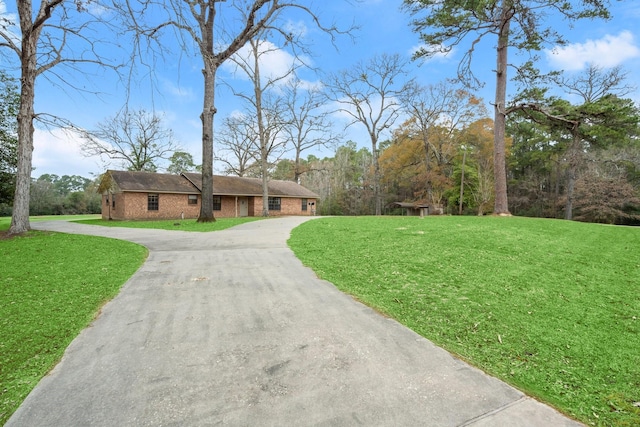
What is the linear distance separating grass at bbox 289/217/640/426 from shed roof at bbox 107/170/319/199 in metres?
18.6

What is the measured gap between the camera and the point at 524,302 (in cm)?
366

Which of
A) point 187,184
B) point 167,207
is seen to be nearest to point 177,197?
point 167,207

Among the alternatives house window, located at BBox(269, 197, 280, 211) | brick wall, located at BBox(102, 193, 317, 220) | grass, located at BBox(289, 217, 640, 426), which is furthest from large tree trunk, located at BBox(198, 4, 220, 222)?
house window, located at BBox(269, 197, 280, 211)

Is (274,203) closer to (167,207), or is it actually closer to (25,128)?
(167,207)

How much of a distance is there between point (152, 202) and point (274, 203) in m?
10.2

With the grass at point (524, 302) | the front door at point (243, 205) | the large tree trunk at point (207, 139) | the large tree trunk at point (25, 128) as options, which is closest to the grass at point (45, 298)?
the grass at point (524, 302)

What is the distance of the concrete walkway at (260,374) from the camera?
173 centimetres

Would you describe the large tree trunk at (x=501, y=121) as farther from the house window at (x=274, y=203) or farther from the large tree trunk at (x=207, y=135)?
the house window at (x=274, y=203)

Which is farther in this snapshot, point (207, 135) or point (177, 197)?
point (177, 197)

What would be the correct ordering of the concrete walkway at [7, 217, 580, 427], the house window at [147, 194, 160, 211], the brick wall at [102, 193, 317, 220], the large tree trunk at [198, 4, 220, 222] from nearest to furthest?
the concrete walkway at [7, 217, 580, 427] → the large tree trunk at [198, 4, 220, 222] → the brick wall at [102, 193, 317, 220] → the house window at [147, 194, 160, 211]

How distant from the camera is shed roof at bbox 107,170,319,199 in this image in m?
21.5

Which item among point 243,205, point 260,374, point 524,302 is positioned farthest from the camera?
point 243,205

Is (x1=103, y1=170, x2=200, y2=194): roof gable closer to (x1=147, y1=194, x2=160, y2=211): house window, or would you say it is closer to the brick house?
the brick house

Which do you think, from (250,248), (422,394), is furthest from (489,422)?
(250,248)
